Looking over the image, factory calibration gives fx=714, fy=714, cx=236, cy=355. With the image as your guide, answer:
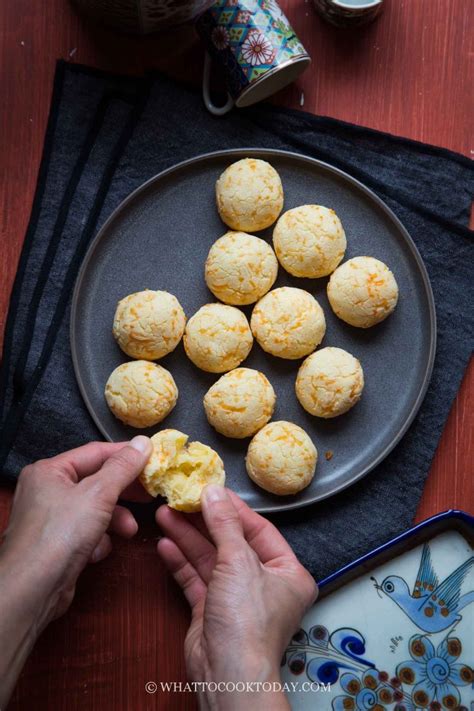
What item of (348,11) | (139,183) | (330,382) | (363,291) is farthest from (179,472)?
(348,11)

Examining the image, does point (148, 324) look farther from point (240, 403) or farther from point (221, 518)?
point (221, 518)

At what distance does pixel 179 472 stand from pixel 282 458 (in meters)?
0.20

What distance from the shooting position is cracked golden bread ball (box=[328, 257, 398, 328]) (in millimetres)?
1383

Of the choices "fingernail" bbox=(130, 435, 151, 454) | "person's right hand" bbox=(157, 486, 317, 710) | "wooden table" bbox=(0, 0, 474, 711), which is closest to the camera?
"person's right hand" bbox=(157, 486, 317, 710)

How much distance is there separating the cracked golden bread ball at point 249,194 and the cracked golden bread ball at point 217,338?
0.18 meters

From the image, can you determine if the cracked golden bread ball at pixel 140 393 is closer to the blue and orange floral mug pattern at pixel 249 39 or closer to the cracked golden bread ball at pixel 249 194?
the cracked golden bread ball at pixel 249 194

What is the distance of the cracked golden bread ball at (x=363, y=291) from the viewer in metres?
1.38

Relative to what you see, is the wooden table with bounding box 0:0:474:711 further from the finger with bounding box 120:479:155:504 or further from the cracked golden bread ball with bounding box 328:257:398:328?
the cracked golden bread ball with bounding box 328:257:398:328

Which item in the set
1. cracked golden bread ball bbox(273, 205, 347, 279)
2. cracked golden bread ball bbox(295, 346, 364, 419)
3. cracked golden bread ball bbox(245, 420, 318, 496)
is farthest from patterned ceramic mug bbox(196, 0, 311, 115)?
cracked golden bread ball bbox(245, 420, 318, 496)

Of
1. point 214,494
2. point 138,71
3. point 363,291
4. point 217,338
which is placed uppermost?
point 138,71

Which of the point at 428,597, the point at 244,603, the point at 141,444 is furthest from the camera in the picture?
the point at 428,597

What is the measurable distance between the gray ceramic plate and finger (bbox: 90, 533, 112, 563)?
196mm

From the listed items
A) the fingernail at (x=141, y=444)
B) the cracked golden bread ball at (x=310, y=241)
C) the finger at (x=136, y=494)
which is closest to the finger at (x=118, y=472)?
the fingernail at (x=141, y=444)

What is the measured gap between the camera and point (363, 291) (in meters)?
1.38
